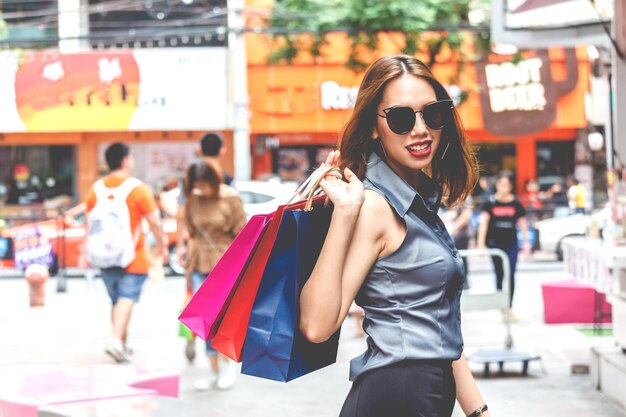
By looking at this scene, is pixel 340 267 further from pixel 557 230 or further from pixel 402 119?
pixel 557 230

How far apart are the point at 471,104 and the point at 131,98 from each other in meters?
8.20

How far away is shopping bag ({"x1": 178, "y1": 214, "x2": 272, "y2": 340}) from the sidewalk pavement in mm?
2448

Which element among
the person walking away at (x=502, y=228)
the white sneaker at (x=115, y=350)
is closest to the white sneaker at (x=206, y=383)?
the white sneaker at (x=115, y=350)

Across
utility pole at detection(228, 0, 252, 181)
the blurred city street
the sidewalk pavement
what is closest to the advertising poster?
the blurred city street

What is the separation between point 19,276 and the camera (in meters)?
21.5

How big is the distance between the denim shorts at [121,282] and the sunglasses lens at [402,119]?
688 cm

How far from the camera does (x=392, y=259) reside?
2828 millimetres

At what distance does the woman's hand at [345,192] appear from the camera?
2.75 m

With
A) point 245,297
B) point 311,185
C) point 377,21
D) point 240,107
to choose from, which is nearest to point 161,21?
point 240,107

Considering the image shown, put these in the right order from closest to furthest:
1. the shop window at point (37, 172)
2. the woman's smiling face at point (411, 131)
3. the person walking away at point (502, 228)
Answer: the woman's smiling face at point (411, 131) < the person walking away at point (502, 228) < the shop window at point (37, 172)

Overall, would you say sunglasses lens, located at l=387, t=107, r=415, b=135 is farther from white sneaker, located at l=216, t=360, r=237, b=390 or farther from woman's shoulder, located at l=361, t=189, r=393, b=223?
white sneaker, located at l=216, t=360, r=237, b=390

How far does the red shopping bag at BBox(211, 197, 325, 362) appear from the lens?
2795 mm

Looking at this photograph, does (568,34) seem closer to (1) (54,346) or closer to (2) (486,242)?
(2) (486,242)

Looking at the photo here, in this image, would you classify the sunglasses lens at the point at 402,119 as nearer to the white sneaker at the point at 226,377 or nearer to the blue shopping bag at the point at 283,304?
the blue shopping bag at the point at 283,304
